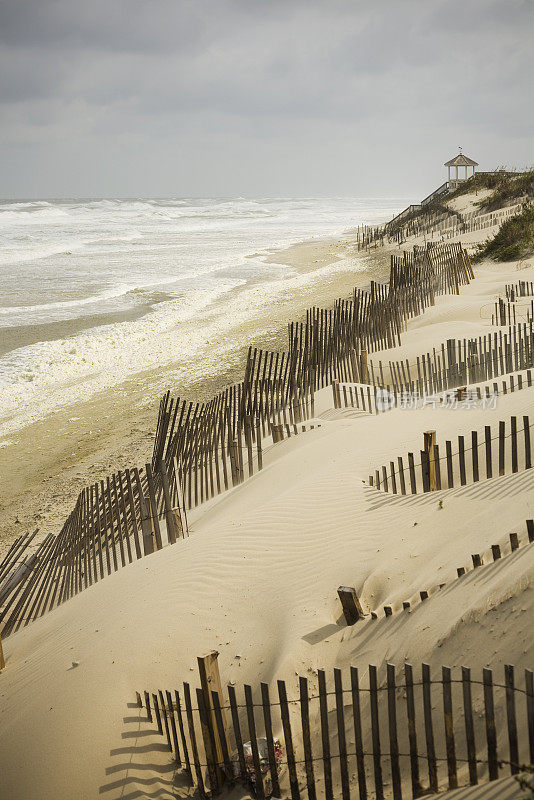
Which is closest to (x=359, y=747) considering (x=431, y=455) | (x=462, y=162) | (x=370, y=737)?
(x=370, y=737)

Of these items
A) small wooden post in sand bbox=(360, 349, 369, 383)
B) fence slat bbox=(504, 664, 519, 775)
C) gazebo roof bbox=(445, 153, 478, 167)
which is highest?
gazebo roof bbox=(445, 153, 478, 167)

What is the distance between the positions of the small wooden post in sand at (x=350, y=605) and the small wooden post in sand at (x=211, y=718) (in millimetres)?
1062

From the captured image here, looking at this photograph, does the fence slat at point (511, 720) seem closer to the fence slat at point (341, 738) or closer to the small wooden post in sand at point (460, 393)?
the fence slat at point (341, 738)

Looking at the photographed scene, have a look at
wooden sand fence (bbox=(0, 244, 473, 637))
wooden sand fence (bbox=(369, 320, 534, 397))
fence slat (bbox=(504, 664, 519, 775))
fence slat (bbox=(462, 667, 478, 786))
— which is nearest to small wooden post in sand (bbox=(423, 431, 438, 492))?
wooden sand fence (bbox=(0, 244, 473, 637))

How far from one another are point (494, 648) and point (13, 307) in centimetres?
2340

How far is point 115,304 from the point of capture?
23891 mm

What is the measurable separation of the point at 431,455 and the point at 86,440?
24.2ft

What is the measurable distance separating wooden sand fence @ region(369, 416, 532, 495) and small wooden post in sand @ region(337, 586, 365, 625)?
160 cm

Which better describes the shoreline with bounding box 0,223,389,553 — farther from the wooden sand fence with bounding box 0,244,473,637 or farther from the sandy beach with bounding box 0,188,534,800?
the sandy beach with bounding box 0,188,534,800

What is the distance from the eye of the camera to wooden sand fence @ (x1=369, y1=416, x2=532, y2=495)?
17.7ft

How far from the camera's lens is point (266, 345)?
53.8 ft

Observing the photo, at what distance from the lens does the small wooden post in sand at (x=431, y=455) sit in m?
5.66

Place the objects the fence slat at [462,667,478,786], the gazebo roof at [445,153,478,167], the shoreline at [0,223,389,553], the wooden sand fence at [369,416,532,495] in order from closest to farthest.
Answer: the fence slat at [462,667,478,786], the wooden sand fence at [369,416,532,495], the shoreline at [0,223,389,553], the gazebo roof at [445,153,478,167]

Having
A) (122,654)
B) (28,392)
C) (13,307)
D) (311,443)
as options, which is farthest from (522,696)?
(13,307)
